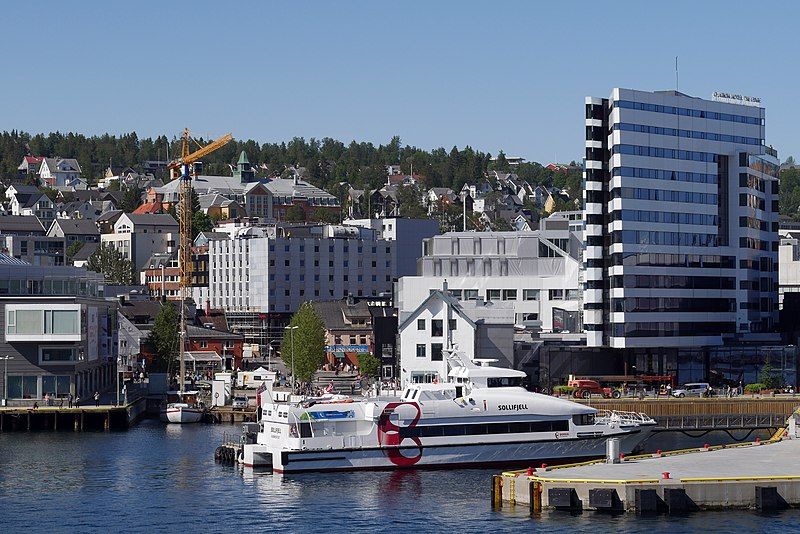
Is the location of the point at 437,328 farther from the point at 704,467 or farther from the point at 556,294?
the point at 704,467

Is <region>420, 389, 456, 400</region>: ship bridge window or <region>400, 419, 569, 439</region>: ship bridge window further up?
<region>420, 389, 456, 400</region>: ship bridge window

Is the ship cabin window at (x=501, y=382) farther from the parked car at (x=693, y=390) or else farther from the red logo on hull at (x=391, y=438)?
the parked car at (x=693, y=390)

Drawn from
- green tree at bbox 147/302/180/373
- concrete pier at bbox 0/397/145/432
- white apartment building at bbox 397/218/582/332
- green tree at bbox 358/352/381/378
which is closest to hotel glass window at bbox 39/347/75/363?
concrete pier at bbox 0/397/145/432

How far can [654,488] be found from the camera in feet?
242

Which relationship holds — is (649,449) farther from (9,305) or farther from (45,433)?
(9,305)

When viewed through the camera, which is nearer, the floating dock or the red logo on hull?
the floating dock

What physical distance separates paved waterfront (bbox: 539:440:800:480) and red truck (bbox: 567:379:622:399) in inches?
1479

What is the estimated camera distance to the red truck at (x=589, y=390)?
414 ft

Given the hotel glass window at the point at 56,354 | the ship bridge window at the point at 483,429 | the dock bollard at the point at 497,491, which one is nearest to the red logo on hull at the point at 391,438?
the ship bridge window at the point at 483,429

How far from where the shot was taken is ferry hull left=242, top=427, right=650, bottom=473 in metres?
93.4

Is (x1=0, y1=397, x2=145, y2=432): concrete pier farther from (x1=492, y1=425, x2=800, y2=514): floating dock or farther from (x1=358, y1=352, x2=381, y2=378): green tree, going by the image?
(x1=492, y1=425, x2=800, y2=514): floating dock

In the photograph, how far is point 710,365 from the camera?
463 feet

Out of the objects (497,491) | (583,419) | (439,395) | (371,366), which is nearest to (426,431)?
(439,395)

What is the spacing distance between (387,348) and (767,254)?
3644 cm
